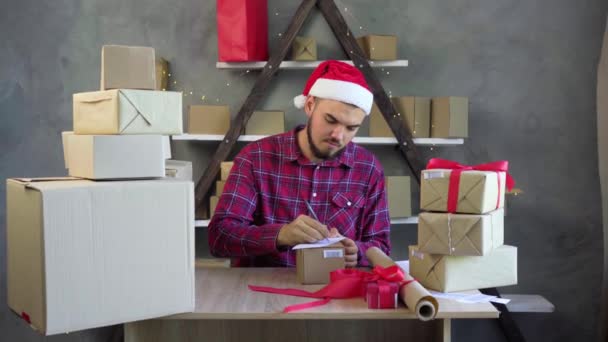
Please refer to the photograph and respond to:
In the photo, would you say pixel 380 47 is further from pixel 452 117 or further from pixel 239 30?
pixel 239 30

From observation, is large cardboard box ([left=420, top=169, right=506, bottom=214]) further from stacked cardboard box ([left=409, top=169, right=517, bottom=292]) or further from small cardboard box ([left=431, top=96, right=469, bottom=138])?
small cardboard box ([left=431, top=96, right=469, bottom=138])

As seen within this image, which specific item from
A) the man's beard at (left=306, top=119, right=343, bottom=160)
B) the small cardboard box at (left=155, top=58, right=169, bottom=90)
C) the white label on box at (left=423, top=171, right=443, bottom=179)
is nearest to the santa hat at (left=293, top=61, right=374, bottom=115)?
the man's beard at (left=306, top=119, right=343, bottom=160)

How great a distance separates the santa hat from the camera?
2.52 metres

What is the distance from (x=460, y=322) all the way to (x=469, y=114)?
115cm

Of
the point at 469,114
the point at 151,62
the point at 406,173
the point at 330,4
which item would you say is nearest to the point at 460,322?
the point at 406,173

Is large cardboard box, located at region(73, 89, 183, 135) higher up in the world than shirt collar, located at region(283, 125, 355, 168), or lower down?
higher up

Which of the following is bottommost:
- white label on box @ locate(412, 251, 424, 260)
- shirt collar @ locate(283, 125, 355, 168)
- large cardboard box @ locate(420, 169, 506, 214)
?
white label on box @ locate(412, 251, 424, 260)

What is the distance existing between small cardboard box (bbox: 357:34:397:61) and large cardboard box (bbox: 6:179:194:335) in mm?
2009

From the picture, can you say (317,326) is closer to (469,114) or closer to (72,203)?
(72,203)

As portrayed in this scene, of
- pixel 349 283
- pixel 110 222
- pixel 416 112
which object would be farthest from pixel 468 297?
pixel 416 112

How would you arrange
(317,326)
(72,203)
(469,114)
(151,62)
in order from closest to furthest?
(72,203) < (151,62) < (317,326) < (469,114)

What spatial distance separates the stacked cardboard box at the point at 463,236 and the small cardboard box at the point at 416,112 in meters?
1.55

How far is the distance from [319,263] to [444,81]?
202 cm

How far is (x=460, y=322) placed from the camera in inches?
151
